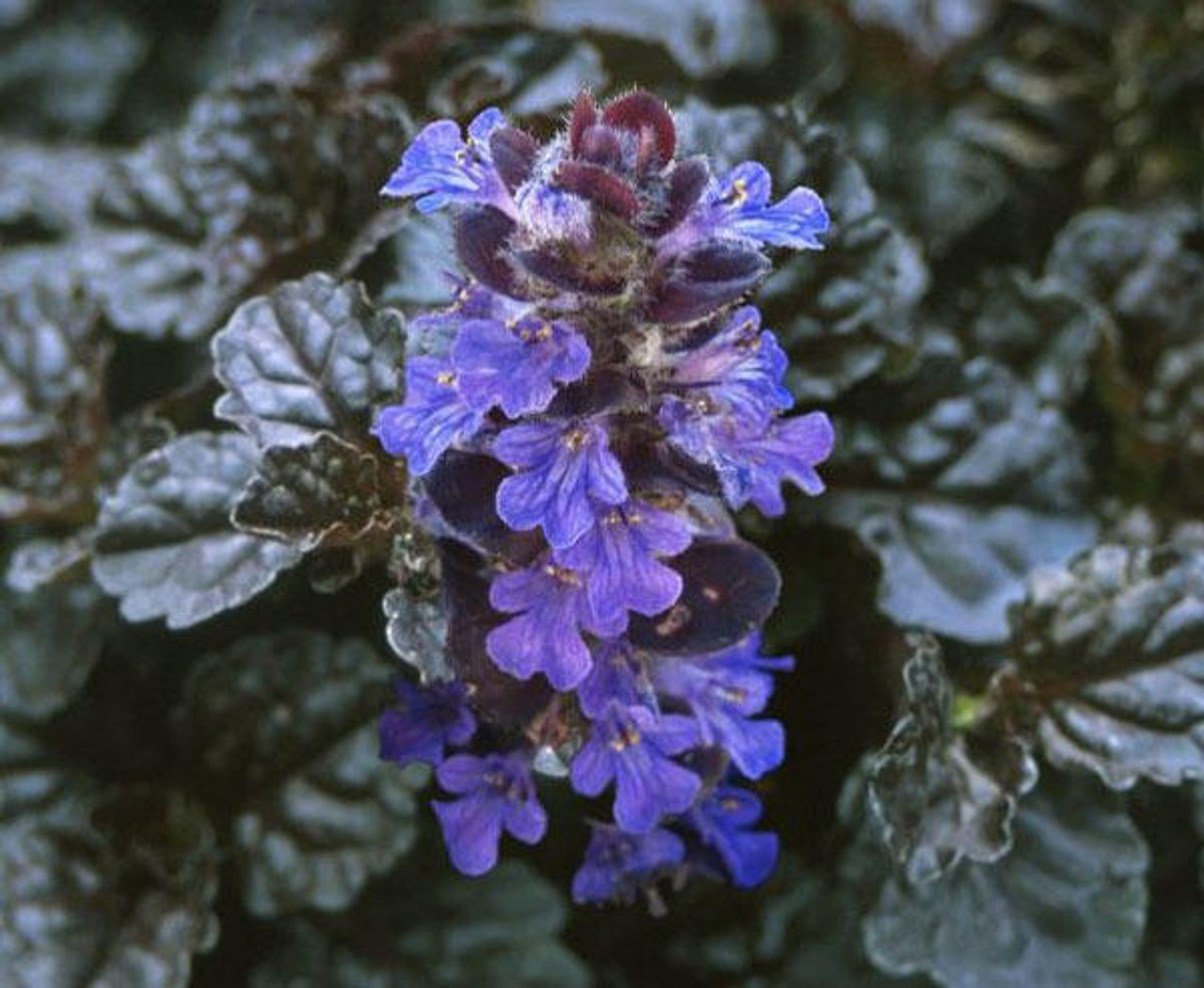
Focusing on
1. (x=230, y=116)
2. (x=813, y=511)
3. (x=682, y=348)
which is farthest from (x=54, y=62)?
(x=682, y=348)

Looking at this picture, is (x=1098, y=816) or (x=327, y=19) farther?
(x=327, y=19)

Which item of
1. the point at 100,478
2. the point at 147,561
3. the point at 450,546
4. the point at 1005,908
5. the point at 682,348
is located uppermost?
the point at 682,348

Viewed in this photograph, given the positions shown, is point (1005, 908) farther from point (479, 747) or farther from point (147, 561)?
point (147, 561)

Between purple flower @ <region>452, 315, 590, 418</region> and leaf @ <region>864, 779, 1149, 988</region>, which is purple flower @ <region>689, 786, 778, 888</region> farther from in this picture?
purple flower @ <region>452, 315, 590, 418</region>

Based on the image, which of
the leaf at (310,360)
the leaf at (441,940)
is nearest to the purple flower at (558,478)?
the leaf at (310,360)

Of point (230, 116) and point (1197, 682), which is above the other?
point (230, 116)

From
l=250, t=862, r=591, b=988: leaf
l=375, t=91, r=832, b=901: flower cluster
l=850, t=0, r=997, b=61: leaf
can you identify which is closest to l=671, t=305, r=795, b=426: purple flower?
l=375, t=91, r=832, b=901: flower cluster
